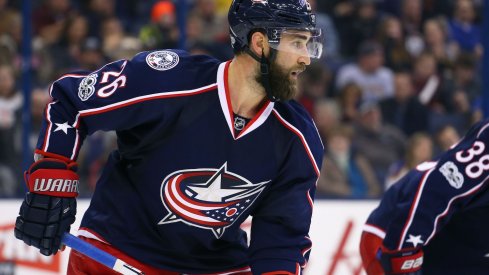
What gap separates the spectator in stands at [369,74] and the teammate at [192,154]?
339 centimetres

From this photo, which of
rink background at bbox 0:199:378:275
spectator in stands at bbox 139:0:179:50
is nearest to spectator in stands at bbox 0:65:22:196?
rink background at bbox 0:199:378:275

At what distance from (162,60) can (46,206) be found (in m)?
0.53

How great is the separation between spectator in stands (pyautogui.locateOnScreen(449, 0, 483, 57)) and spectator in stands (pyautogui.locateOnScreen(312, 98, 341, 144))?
106 centimetres

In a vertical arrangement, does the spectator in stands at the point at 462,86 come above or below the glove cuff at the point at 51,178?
below

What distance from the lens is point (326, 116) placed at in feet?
20.1

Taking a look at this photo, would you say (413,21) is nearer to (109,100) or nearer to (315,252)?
(315,252)

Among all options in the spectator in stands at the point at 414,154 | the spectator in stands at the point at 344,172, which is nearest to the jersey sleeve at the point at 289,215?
the spectator in stands at the point at 344,172

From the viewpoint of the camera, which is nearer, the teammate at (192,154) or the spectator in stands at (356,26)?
the teammate at (192,154)

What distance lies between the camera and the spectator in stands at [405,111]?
20.0ft

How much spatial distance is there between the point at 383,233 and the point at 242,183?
0.81m

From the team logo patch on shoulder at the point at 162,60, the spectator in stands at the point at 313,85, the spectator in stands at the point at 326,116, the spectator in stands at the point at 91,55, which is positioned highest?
the team logo patch on shoulder at the point at 162,60

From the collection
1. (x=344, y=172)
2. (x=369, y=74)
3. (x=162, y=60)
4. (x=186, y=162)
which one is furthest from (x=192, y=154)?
(x=369, y=74)

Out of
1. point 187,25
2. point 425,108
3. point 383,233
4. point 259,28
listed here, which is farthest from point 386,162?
point 259,28

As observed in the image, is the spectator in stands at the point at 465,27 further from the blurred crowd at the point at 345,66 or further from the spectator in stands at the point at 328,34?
the spectator in stands at the point at 328,34
